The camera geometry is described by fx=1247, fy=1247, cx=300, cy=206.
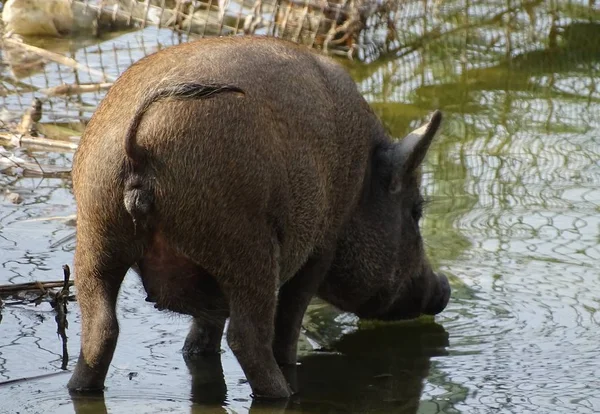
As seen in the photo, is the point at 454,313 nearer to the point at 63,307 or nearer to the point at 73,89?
the point at 63,307

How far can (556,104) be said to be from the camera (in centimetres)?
1031

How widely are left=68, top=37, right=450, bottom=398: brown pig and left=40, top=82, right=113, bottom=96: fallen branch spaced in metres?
4.10

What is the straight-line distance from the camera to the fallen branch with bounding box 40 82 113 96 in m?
9.54

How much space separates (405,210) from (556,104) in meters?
4.50

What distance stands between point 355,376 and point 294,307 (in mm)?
426

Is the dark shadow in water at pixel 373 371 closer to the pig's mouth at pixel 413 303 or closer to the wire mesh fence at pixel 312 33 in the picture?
the pig's mouth at pixel 413 303

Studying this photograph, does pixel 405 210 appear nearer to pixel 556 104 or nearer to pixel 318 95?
pixel 318 95

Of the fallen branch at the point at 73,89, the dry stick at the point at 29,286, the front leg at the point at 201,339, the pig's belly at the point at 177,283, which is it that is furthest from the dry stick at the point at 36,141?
the pig's belly at the point at 177,283

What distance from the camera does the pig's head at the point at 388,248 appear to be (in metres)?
5.94

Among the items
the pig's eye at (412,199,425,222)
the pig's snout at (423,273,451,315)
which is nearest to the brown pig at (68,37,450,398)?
the pig's eye at (412,199,425,222)

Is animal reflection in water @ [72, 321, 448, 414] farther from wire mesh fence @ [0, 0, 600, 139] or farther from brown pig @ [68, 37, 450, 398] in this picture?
wire mesh fence @ [0, 0, 600, 139]

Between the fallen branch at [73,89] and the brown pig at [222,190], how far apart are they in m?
4.10

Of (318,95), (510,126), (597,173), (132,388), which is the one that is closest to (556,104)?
(510,126)

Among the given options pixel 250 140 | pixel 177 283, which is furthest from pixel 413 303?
pixel 250 140
